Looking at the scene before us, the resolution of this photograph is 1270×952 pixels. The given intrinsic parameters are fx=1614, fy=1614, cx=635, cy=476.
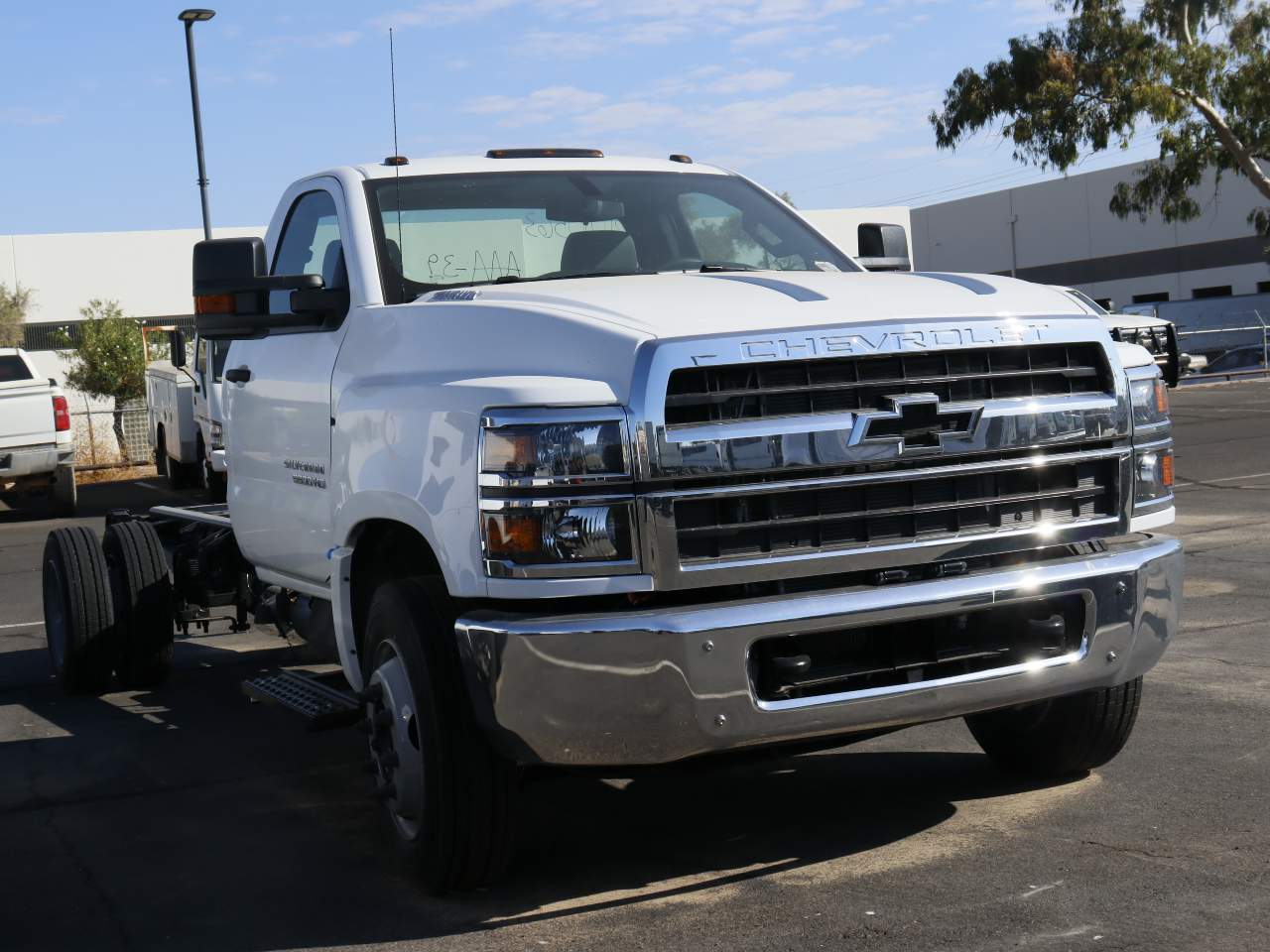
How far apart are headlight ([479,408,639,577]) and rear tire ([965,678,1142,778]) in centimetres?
188

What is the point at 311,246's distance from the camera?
5.97 meters

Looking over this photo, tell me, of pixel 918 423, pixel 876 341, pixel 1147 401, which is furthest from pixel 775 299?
pixel 1147 401

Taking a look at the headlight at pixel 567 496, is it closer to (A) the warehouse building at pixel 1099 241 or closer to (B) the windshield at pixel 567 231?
(B) the windshield at pixel 567 231

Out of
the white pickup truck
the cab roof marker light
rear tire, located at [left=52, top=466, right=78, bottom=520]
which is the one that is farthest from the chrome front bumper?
rear tire, located at [left=52, top=466, right=78, bottom=520]

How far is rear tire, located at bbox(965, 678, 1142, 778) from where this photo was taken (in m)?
5.12

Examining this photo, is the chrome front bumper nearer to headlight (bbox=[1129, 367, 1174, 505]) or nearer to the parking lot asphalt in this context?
the parking lot asphalt

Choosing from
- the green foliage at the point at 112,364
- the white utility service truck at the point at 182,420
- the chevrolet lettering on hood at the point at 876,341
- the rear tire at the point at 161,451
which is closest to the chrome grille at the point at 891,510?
the chevrolet lettering on hood at the point at 876,341

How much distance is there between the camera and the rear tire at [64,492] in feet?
61.1

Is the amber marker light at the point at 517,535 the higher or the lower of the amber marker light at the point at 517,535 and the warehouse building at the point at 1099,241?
the lower

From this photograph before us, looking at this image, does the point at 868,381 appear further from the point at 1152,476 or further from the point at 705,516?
the point at 1152,476

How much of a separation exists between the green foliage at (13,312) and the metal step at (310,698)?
38.6 m

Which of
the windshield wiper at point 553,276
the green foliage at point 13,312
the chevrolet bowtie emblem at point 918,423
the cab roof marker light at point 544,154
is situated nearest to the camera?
the chevrolet bowtie emblem at point 918,423

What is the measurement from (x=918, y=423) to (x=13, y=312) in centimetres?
4258

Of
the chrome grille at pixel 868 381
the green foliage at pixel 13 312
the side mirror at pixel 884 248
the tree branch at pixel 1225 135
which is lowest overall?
the chrome grille at pixel 868 381
